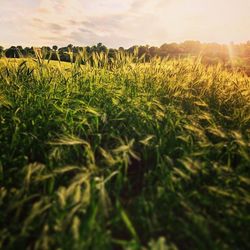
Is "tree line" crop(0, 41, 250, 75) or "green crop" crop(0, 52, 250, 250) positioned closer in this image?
"green crop" crop(0, 52, 250, 250)

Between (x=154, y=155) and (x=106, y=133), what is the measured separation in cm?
44

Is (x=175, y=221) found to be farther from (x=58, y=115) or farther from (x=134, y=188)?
(x=58, y=115)

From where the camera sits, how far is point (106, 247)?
1.68 meters

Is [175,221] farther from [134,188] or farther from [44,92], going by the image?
[44,92]

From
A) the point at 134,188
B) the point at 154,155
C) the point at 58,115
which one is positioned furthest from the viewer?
the point at 58,115

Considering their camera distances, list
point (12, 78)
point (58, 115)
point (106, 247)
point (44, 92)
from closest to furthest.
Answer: point (106, 247), point (58, 115), point (44, 92), point (12, 78)

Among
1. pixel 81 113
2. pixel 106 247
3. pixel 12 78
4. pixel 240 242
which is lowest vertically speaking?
pixel 240 242

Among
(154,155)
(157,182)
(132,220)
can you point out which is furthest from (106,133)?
(132,220)

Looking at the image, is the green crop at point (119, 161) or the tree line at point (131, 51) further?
the tree line at point (131, 51)

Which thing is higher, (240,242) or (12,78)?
(12,78)

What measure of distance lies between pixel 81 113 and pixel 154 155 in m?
0.85

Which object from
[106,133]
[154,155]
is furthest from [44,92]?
[154,155]

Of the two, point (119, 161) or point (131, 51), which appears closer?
point (119, 161)

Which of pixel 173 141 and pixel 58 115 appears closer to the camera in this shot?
pixel 173 141
